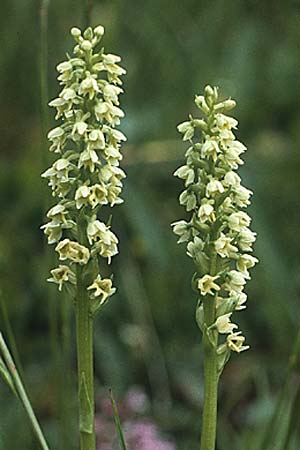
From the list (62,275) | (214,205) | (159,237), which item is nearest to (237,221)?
(214,205)

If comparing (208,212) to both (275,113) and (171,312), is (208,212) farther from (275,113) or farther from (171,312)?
(275,113)

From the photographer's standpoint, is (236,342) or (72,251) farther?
(236,342)

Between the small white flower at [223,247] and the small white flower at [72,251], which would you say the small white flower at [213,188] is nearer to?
the small white flower at [223,247]

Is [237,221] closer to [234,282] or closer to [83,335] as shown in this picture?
[234,282]

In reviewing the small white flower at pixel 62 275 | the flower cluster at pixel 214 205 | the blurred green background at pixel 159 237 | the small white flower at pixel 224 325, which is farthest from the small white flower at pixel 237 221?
the blurred green background at pixel 159 237

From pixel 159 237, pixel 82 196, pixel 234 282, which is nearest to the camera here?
pixel 82 196
